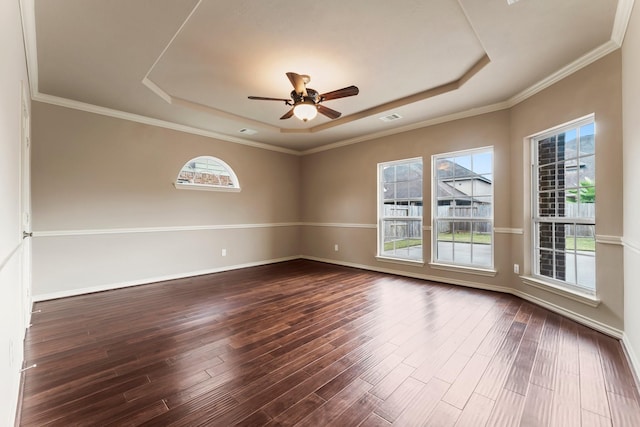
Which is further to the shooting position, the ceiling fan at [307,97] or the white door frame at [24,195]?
the ceiling fan at [307,97]

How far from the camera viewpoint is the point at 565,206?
315 cm

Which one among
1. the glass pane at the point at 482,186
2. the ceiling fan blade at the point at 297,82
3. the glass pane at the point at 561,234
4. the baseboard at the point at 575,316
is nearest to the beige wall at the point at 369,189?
the glass pane at the point at 482,186

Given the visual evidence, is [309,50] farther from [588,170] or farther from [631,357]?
[631,357]

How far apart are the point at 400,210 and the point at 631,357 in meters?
3.36

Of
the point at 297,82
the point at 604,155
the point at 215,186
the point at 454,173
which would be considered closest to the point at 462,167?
the point at 454,173

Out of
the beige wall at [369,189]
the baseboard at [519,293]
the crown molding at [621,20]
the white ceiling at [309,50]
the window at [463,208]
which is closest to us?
the crown molding at [621,20]

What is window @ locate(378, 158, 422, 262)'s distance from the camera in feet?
16.0

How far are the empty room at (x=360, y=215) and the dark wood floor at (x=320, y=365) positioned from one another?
2 cm

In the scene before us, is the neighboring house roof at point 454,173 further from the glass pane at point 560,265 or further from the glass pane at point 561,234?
the glass pane at point 560,265

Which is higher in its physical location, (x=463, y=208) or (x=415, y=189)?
(x=415, y=189)

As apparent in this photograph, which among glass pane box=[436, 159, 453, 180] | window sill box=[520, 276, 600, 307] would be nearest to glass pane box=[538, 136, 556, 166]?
glass pane box=[436, 159, 453, 180]

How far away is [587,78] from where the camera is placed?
2.74 metres

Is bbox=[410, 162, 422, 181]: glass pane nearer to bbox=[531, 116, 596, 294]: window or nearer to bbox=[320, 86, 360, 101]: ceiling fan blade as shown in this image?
bbox=[531, 116, 596, 294]: window

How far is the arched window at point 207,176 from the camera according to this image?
485 cm
